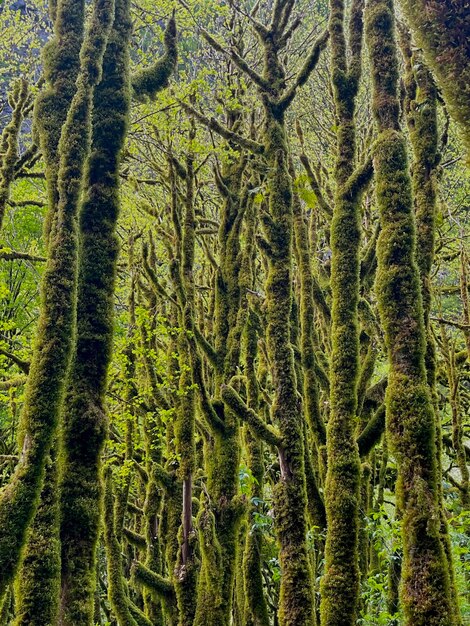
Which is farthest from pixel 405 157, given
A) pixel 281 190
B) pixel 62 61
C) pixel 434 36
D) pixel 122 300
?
pixel 122 300

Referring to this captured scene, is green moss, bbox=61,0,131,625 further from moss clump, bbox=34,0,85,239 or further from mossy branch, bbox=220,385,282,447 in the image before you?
mossy branch, bbox=220,385,282,447

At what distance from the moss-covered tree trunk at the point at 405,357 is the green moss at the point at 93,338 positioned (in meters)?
2.25

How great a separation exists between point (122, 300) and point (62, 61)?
38.3ft

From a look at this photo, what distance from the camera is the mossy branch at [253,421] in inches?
238

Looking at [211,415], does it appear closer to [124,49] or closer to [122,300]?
[124,49]

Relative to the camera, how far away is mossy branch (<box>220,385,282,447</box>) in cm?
604

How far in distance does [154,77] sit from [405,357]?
4.44 meters

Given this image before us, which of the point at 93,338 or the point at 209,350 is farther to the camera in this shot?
the point at 209,350

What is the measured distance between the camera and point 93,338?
4484 mm

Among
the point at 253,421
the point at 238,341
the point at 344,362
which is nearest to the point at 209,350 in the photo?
the point at 238,341

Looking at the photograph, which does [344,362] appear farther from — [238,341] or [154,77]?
[154,77]

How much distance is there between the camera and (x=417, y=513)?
135 inches

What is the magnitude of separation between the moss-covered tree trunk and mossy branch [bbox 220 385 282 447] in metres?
2.37

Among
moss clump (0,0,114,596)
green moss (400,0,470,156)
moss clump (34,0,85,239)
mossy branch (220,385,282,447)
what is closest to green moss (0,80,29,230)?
moss clump (34,0,85,239)
